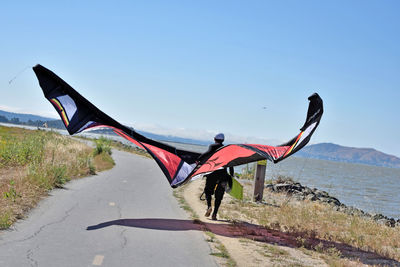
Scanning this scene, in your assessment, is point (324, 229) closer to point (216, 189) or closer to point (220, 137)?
point (216, 189)

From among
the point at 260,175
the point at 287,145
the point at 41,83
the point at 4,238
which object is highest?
the point at 41,83

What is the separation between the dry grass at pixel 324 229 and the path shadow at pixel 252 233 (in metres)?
0.10

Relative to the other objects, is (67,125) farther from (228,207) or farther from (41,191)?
(228,207)

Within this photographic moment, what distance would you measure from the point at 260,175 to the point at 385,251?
6.42 meters

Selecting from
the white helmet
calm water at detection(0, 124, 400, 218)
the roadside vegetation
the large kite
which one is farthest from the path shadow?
calm water at detection(0, 124, 400, 218)

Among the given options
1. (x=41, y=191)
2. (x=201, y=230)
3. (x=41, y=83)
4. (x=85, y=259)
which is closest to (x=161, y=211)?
(x=201, y=230)

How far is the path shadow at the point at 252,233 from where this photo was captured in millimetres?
8336

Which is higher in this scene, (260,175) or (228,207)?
(260,175)

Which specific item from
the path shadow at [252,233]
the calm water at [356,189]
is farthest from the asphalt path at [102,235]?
the calm water at [356,189]

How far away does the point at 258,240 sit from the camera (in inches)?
343

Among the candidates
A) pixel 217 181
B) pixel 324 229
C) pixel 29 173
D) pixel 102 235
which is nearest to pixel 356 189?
pixel 324 229

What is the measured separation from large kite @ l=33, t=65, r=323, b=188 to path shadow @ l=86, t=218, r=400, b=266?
1.07 metres

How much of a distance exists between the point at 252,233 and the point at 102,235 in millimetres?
3513

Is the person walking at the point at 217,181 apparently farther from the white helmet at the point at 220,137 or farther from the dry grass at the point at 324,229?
the dry grass at the point at 324,229
